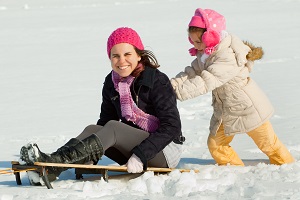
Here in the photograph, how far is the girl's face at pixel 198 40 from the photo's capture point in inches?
162

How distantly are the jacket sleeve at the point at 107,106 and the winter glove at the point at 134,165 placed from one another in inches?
22.1

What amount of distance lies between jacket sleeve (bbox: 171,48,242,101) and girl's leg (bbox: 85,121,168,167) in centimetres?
38

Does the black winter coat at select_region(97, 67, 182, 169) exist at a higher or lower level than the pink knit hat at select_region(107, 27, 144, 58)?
lower

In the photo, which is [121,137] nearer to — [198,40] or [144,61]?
[144,61]

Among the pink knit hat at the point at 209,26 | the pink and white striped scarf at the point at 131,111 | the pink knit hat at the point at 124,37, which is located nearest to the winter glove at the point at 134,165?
the pink and white striped scarf at the point at 131,111

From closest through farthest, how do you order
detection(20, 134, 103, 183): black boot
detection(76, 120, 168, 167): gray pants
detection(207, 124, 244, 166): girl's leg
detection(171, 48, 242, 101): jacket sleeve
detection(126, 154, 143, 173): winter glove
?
detection(20, 134, 103, 183): black boot, detection(126, 154, 143, 173): winter glove, detection(76, 120, 168, 167): gray pants, detection(171, 48, 242, 101): jacket sleeve, detection(207, 124, 244, 166): girl's leg

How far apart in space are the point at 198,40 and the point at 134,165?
101 cm

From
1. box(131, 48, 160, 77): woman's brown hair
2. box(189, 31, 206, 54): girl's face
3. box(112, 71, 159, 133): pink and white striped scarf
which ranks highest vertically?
box(189, 31, 206, 54): girl's face

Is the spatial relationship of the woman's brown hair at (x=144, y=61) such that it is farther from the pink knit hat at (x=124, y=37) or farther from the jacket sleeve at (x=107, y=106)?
the jacket sleeve at (x=107, y=106)

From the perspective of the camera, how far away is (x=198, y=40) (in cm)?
413

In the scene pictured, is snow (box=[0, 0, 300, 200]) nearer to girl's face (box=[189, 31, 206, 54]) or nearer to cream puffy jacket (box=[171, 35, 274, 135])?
cream puffy jacket (box=[171, 35, 274, 135])

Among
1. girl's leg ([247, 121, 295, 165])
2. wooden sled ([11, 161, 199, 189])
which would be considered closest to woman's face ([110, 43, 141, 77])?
wooden sled ([11, 161, 199, 189])

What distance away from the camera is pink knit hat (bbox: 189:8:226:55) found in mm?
3996

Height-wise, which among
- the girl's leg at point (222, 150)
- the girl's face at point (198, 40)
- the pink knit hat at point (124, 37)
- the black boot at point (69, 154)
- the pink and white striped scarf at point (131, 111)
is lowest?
the girl's leg at point (222, 150)
